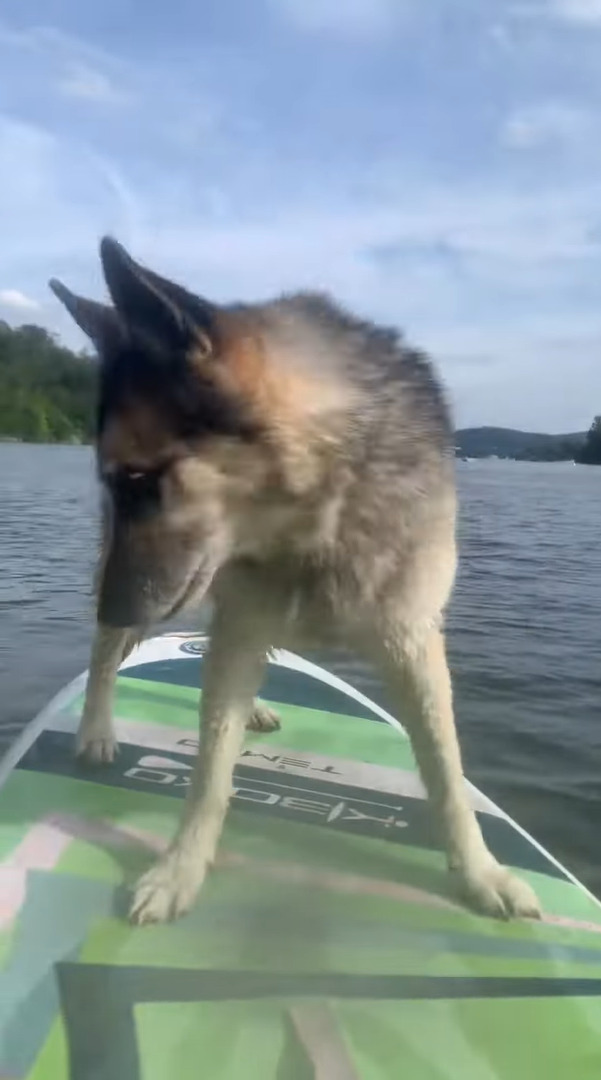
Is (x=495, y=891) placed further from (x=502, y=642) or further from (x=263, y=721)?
(x=502, y=642)

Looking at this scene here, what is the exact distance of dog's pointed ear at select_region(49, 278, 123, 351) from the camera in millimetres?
1887

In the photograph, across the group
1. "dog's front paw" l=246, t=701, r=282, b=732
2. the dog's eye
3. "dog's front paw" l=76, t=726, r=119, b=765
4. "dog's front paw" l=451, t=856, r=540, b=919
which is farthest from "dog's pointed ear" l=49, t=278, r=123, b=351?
"dog's front paw" l=246, t=701, r=282, b=732

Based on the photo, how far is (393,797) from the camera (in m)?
3.03

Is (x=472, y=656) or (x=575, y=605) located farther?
(x=575, y=605)

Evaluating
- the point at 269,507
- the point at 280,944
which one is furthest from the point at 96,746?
the point at 269,507

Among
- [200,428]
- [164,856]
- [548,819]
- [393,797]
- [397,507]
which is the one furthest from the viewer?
[548,819]

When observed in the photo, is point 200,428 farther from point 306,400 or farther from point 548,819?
point 548,819

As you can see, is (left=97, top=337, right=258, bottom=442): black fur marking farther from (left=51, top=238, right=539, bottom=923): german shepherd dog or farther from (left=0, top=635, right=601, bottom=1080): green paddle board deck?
(left=0, top=635, right=601, bottom=1080): green paddle board deck

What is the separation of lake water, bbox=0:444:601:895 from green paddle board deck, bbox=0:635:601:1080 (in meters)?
0.74

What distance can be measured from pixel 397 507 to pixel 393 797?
48.5 inches

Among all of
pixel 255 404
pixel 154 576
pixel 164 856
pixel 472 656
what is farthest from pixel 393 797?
pixel 472 656

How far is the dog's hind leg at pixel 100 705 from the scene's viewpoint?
10.4ft

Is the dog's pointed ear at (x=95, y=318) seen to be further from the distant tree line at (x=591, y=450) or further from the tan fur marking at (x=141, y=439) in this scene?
the distant tree line at (x=591, y=450)

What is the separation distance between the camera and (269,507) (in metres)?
1.97
